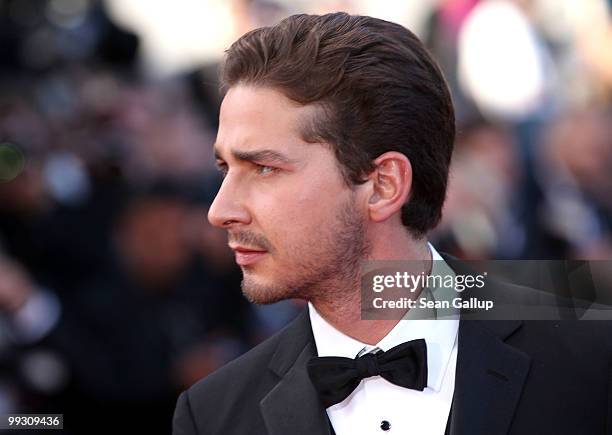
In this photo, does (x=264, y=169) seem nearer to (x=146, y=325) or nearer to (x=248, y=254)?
(x=248, y=254)

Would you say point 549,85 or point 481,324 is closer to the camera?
point 481,324

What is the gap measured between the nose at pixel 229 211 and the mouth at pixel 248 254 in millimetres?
66

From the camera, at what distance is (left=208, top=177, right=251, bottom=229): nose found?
283cm

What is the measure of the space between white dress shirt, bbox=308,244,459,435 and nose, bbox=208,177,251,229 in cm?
41

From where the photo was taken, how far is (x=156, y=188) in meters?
5.70

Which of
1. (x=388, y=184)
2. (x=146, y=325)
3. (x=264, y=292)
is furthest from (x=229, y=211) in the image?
(x=146, y=325)

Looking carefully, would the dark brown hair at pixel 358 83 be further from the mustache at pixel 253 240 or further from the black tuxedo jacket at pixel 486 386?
the black tuxedo jacket at pixel 486 386

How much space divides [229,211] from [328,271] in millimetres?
290

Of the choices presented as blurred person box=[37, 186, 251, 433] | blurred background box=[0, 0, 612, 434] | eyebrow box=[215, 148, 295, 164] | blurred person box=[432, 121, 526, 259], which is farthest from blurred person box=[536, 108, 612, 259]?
eyebrow box=[215, 148, 295, 164]

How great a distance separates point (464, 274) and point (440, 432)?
416mm

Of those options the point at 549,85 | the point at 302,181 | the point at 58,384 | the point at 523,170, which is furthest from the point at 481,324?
the point at 549,85

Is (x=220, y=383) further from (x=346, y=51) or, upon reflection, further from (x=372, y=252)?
(x=346, y=51)

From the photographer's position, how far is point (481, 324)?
285 cm

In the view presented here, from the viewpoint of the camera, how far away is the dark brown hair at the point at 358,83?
2.87m
